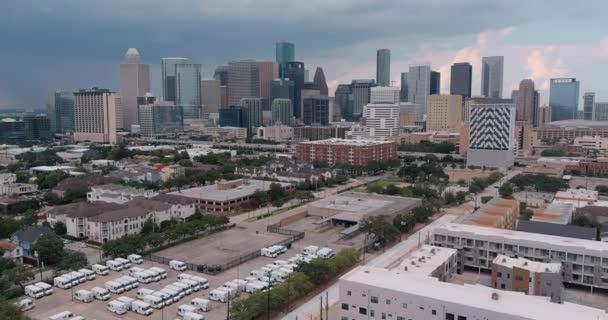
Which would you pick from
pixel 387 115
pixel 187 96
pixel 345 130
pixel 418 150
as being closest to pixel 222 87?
pixel 187 96

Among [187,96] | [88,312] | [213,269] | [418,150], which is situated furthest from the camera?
[187,96]

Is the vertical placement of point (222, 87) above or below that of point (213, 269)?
above

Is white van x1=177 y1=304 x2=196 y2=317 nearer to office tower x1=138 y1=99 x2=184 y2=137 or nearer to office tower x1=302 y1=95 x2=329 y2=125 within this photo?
office tower x1=138 y1=99 x2=184 y2=137

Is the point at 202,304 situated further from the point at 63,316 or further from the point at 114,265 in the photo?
the point at 114,265

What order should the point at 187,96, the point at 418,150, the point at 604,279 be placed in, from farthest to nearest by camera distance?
the point at 187,96 → the point at 418,150 → the point at 604,279

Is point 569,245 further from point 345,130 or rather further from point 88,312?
point 345,130

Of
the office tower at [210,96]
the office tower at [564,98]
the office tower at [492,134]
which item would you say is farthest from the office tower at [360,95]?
the office tower at [492,134]
